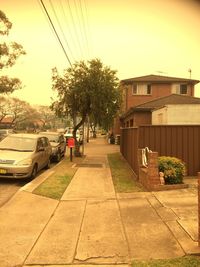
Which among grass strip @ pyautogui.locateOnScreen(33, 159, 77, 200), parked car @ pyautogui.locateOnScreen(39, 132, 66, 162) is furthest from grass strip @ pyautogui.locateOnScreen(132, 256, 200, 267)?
parked car @ pyautogui.locateOnScreen(39, 132, 66, 162)

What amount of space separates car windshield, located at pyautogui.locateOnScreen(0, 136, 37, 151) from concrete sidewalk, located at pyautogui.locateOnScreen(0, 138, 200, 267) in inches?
140

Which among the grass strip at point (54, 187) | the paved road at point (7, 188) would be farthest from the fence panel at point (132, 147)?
the paved road at point (7, 188)

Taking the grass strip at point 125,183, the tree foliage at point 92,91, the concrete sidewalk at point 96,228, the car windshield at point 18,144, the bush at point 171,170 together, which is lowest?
the concrete sidewalk at point 96,228

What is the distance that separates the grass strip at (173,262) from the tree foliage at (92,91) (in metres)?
16.4

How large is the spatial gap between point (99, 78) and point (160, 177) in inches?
478

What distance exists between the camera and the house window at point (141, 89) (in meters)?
35.4

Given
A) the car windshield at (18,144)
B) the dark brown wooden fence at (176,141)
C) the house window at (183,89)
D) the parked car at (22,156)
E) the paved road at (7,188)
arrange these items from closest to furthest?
the paved road at (7,188) < the parked car at (22,156) < the dark brown wooden fence at (176,141) < the car windshield at (18,144) < the house window at (183,89)

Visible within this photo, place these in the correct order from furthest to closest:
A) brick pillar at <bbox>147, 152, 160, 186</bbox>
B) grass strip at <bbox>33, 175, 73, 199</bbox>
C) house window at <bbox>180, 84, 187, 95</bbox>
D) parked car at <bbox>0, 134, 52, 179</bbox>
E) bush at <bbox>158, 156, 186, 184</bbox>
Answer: house window at <bbox>180, 84, 187, 95</bbox>, parked car at <bbox>0, 134, 52, 179</bbox>, bush at <bbox>158, 156, 186, 184</bbox>, brick pillar at <bbox>147, 152, 160, 186</bbox>, grass strip at <bbox>33, 175, 73, 199</bbox>

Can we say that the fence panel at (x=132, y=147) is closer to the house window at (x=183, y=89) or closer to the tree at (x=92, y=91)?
the tree at (x=92, y=91)

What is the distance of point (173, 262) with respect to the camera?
15.4 feet

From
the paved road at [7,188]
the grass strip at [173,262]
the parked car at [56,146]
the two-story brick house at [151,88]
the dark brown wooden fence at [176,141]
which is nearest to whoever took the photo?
the grass strip at [173,262]

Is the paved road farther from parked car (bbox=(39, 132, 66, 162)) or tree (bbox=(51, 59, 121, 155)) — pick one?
tree (bbox=(51, 59, 121, 155))

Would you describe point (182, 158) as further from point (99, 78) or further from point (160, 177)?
point (99, 78)

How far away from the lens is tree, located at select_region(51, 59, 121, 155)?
68.2ft
